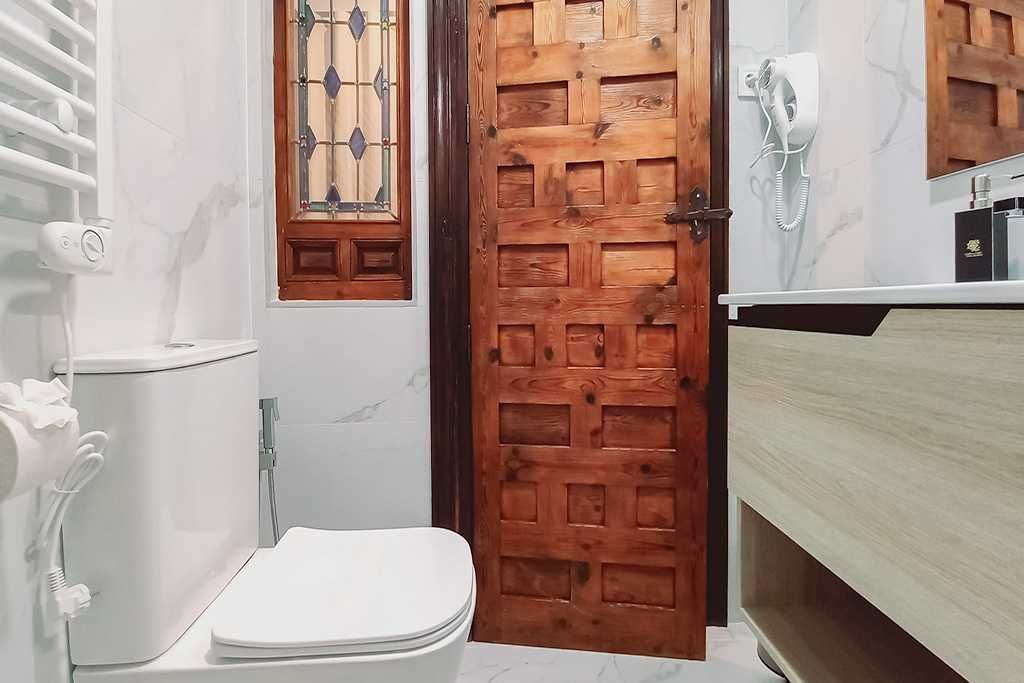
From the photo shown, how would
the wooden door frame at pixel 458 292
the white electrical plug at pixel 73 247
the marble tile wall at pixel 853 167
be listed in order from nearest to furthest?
the white electrical plug at pixel 73 247 < the marble tile wall at pixel 853 167 < the wooden door frame at pixel 458 292

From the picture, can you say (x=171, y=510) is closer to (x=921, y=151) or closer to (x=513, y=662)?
(x=513, y=662)

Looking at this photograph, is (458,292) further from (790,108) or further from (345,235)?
(790,108)

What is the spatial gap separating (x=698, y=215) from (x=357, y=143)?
953 mm

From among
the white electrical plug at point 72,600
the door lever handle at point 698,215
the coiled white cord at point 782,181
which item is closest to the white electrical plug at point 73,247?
the white electrical plug at point 72,600

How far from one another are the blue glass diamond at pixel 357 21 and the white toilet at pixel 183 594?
3.77 feet

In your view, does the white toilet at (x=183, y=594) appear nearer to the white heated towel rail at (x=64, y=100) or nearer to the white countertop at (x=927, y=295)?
the white heated towel rail at (x=64, y=100)

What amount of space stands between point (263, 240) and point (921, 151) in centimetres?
156

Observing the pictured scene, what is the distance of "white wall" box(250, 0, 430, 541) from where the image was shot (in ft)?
5.68

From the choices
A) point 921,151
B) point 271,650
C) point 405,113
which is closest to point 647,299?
point 921,151

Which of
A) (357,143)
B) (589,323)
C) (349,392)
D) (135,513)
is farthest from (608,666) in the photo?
(357,143)

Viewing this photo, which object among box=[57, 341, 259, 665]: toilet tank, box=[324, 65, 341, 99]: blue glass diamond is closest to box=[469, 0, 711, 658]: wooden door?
box=[324, 65, 341, 99]: blue glass diamond

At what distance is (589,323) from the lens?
167 centimetres

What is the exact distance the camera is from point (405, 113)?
176cm

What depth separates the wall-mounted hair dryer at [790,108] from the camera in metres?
1.59
